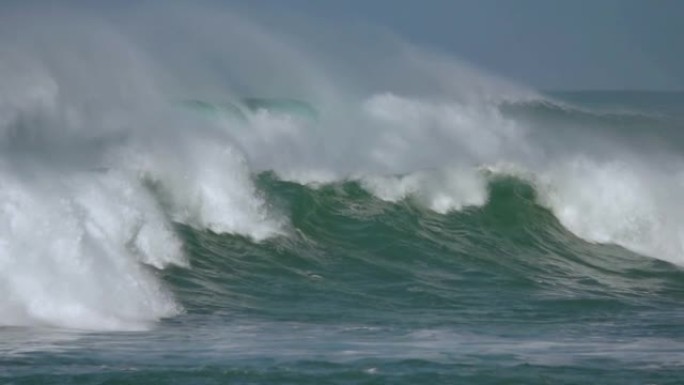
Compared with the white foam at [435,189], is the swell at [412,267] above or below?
below

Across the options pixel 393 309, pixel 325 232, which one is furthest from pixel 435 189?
pixel 393 309

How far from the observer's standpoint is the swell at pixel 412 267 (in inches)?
632

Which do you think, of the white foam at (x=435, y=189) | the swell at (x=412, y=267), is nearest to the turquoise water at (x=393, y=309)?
the swell at (x=412, y=267)

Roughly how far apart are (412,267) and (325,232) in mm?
2088

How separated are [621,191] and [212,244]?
26.1 feet

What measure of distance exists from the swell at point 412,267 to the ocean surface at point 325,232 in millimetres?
55

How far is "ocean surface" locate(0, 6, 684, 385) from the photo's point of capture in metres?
12.7

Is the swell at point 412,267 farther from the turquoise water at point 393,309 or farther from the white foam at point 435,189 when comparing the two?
the white foam at point 435,189

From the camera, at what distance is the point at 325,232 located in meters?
20.9

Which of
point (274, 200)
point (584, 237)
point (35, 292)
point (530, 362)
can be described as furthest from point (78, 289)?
point (584, 237)

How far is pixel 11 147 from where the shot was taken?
22.9m

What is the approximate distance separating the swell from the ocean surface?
0.05 metres

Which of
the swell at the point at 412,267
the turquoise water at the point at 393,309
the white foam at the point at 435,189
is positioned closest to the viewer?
the turquoise water at the point at 393,309

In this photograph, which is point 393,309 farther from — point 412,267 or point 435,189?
point 435,189
